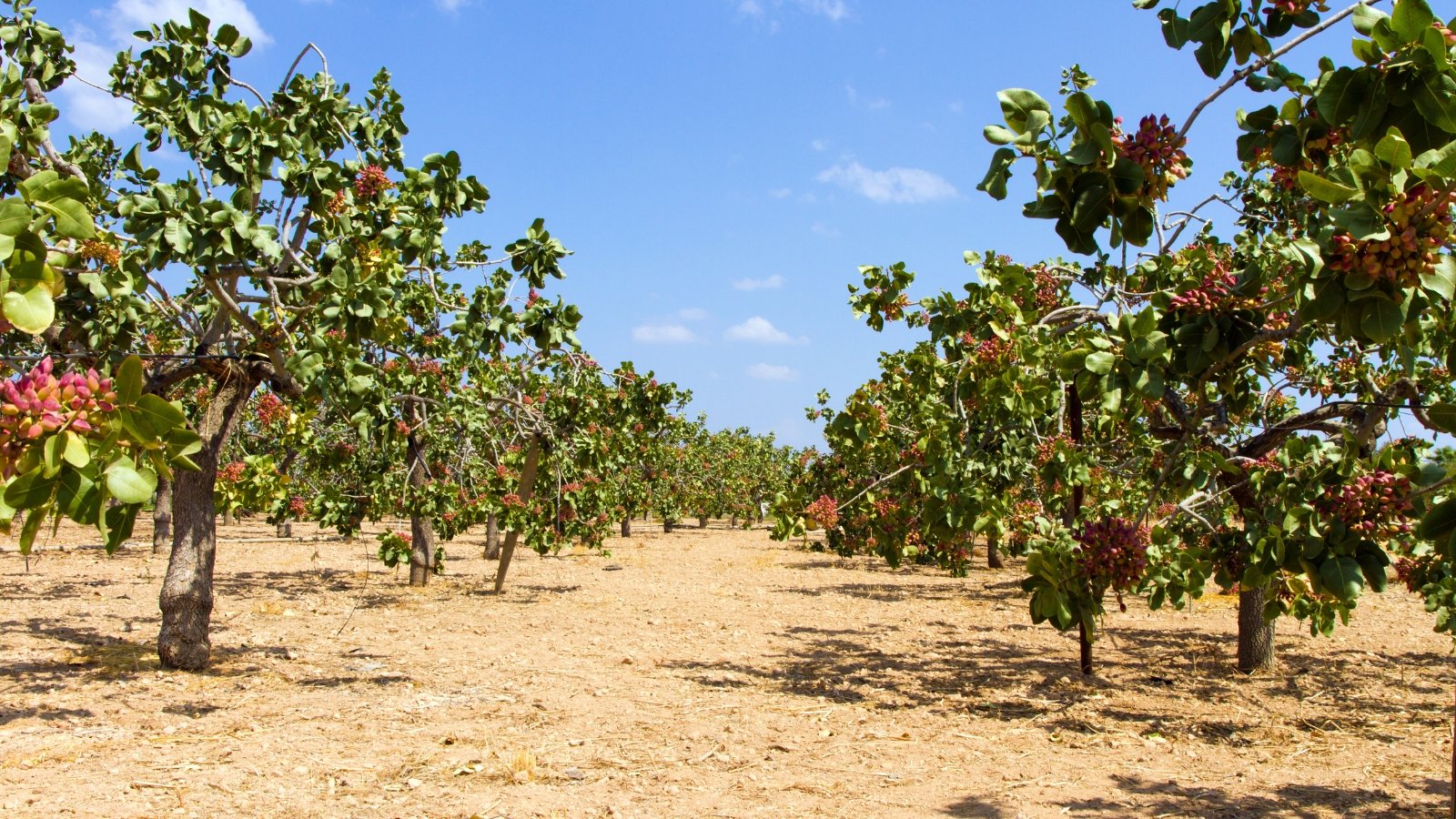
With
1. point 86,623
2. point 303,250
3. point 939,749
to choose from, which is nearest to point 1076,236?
point 939,749

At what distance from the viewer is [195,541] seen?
7285 mm

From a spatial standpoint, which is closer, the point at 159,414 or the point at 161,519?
the point at 159,414

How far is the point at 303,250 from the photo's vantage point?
640 cm

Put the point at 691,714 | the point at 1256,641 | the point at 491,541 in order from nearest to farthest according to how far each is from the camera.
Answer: the point at 691,714 → the point at 1256,641 → the point at 491,541

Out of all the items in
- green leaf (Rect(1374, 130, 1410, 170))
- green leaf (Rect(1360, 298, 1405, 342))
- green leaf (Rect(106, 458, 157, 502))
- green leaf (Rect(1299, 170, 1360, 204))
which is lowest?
green leaf (Rect(106, 458, 157, 502))

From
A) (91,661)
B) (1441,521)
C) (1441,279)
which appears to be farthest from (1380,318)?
(91,661)

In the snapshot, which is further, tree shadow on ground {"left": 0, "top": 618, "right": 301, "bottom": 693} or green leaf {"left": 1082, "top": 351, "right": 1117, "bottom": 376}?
tree shadow on ground {"left": 0, "top": 618, "right": 301, "bottom": 693}

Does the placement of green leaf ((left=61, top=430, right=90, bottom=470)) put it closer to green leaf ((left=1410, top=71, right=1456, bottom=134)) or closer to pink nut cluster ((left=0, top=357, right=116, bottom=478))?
pink nut cluster ((left=0, top=357, right=116, bottom=478))

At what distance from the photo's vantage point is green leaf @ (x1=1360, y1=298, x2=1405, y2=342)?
7.94 ft

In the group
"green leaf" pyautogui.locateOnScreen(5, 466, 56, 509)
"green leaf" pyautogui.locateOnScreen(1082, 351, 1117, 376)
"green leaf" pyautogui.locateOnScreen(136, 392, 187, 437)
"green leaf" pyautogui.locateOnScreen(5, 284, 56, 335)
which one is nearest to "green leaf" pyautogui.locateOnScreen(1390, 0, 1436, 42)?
"green leaf" pyautogui.locateOnScreen(1082, 351, 1117, 376)

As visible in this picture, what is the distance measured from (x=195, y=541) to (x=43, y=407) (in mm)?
6078

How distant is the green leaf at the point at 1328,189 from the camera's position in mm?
2297

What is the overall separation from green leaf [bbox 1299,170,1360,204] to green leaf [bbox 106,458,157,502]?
2.70m

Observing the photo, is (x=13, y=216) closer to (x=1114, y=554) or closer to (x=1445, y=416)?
(x=1445, y=416)
